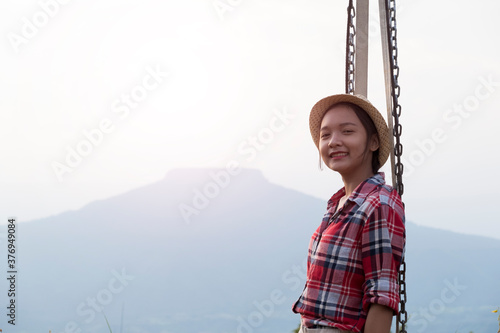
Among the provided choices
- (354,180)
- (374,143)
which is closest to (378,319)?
(354,180)

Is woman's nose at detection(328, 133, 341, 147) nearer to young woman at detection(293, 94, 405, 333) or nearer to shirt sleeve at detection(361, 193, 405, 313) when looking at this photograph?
young woman at detection(293, 94, 405, 333)

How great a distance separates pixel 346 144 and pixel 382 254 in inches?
15.4

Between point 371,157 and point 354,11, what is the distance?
0.78 metres

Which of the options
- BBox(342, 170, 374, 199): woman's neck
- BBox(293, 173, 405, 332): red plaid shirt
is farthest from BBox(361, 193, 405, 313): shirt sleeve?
BBox(342, 170, 374, 199): woman's neck

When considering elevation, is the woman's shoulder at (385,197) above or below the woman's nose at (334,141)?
below

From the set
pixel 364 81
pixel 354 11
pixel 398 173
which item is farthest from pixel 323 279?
pixel 354 11

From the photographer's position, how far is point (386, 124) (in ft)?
6.01

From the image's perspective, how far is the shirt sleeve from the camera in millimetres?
1505

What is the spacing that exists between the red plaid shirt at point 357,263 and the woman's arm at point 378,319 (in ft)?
0.07

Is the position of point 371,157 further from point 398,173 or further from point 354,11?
point 354,11

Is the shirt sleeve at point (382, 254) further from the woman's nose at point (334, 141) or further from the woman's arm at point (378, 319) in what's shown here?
the woman's nose at point (334, 141)

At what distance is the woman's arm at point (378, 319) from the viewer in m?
1.50

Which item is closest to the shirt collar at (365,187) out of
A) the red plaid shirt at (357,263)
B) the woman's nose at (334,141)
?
the red plaid shirt at (357,263)

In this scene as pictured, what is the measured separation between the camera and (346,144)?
1760mm
